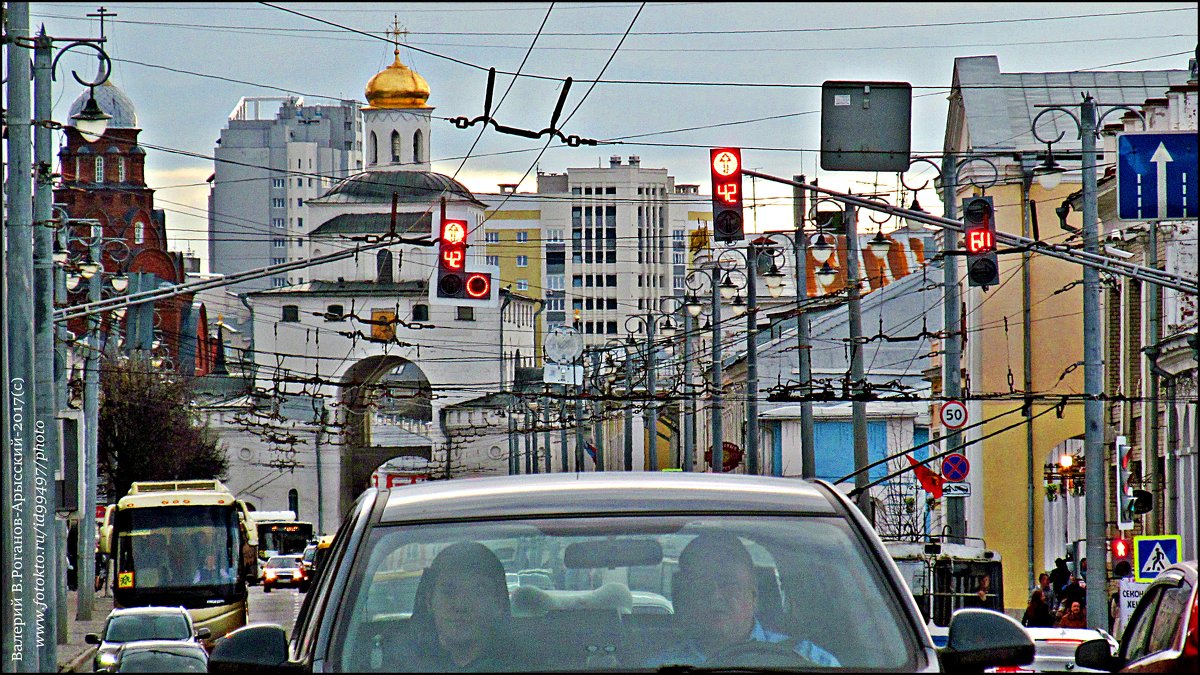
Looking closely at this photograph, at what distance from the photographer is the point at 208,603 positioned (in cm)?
3675

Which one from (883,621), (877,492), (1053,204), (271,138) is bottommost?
(877,492)

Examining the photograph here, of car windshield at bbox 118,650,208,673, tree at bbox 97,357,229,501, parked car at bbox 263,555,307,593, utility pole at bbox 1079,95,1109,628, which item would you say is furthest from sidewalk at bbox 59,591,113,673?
utility pole at bbox 1079,95,1109,628

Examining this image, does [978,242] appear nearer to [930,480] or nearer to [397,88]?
[930,480]

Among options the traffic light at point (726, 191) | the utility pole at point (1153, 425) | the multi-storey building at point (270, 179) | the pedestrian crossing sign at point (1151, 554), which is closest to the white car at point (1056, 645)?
the pedestrian crossing sign at point (1151, 554)

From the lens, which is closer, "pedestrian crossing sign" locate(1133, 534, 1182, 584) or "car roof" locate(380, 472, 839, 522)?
"car roof" locate(380, 472, 839, 522)

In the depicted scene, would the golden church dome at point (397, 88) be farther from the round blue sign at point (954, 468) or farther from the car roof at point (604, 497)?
the car roof at point (604, 497)

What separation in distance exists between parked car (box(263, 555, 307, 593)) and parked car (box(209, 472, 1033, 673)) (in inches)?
2216

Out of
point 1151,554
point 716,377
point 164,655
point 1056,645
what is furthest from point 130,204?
point 1056,645

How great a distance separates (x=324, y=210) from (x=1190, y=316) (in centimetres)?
10304

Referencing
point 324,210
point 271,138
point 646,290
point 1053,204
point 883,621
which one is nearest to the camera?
point 883,621

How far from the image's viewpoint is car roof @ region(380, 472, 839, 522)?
514 cm

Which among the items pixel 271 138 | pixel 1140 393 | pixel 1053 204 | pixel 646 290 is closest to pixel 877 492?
pixel 1053 204

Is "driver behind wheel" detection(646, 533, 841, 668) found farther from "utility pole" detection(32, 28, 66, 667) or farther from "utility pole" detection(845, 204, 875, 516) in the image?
"utility pole" detection(845, 204, 875, 516)

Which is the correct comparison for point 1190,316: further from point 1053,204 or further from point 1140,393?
point 1053,204
